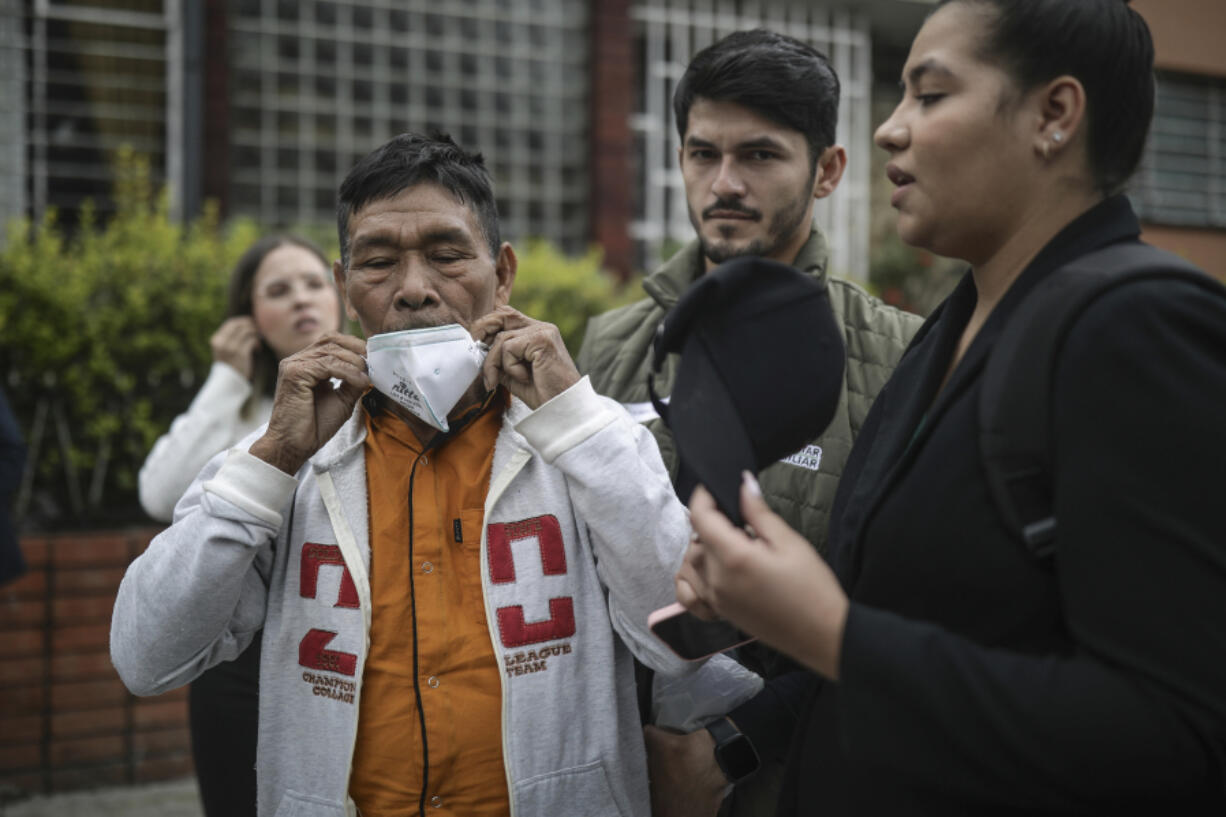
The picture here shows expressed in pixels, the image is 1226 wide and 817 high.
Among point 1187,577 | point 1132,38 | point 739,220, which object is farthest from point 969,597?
point 739,220

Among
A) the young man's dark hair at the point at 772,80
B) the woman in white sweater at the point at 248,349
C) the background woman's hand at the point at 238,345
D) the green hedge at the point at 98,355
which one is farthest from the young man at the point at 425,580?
the green hedge at the point at 98,355

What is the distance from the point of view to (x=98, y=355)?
4918 mm

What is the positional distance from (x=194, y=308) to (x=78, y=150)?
325 cm

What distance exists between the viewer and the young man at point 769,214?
2369mm

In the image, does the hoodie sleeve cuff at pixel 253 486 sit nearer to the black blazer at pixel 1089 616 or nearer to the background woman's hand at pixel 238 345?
the black blazer at pixel 1089 616

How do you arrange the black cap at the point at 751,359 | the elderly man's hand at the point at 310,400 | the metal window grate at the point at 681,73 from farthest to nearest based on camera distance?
the metal window grate at the point at 681,73
the elderly man's hand at the point at 310,400
the black cap at the point at 751,359

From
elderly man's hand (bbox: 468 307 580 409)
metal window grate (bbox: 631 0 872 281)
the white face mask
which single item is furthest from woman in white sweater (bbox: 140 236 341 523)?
metal window grate (bbox: 631 0 872 281)

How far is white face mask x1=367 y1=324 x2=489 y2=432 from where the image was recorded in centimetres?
193

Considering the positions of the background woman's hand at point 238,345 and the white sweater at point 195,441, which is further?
the background woman's hand at point 238,345

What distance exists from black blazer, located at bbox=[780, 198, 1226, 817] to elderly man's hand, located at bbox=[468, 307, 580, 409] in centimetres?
74

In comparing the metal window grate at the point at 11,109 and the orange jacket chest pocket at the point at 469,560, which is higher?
the metal window grate at the point at 11,109

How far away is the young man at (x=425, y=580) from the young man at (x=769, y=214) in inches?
21.4

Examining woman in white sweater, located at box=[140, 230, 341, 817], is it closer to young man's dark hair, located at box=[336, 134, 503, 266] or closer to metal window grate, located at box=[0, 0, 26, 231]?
young man's dark hair, located at box=[336, 134, 503, 266]

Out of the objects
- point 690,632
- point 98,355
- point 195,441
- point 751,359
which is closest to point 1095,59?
point 751,359
